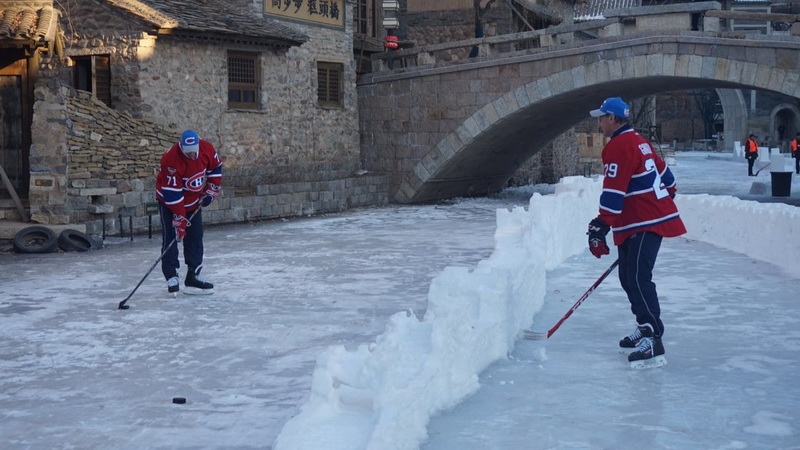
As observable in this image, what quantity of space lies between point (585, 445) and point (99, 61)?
15.9 meters

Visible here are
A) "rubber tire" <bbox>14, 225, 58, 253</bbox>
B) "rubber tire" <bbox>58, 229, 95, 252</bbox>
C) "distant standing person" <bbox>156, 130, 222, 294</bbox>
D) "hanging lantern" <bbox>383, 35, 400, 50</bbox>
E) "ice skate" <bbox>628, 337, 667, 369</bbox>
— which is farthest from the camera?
"hanging lantern" <bbox>383, 35, 400, 50</bbox>

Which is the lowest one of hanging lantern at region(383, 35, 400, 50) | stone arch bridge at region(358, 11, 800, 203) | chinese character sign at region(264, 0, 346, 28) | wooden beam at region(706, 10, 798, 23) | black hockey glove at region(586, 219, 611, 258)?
black hockey glove at region(586, 219, 611, 258)

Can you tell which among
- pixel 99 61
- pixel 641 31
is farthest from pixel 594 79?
pixel 99 61

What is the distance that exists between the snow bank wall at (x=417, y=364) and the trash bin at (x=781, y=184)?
17251 millimetres

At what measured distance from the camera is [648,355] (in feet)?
21.1

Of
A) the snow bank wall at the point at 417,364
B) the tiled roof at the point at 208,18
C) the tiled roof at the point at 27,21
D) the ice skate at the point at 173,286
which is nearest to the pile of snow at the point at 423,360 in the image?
the snow bank wall at the point at 417,364

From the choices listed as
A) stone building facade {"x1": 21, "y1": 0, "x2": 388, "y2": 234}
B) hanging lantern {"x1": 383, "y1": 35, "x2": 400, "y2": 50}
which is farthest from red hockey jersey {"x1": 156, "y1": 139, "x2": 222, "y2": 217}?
hanging lantern {"x1": 383, "y1": 35, "x2": 400, "y2": 50}

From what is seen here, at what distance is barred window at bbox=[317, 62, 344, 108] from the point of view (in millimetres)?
22859

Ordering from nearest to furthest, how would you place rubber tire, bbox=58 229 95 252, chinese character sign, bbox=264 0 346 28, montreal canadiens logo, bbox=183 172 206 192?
montreal canadiens logo, bbox=183 172 206 192 < rubber tire, bbox=58 229 95 252 < chinese character sign, bbox=264 0 346 28

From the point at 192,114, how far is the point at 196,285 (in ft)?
31.1

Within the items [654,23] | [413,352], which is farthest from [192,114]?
[413,352]

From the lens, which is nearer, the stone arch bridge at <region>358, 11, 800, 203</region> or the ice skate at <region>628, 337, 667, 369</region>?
the ice skate at <region>628, 337, 667, 369</region>

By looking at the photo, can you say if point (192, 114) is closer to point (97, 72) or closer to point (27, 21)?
point (97, 72)

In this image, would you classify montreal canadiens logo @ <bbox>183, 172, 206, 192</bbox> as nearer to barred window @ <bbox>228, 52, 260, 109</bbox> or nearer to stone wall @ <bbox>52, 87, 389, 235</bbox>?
stone wall @ <bbox>52, 87, 389, 235</bbox>
